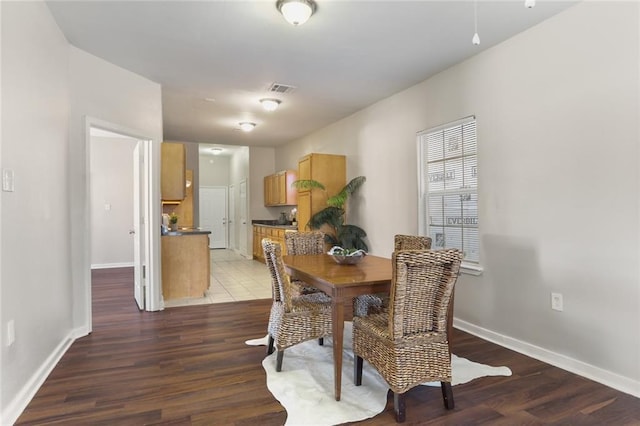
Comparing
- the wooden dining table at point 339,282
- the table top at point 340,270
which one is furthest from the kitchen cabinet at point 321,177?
the wooden dining table at point 339,282

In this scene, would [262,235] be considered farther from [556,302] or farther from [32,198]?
[556,302]

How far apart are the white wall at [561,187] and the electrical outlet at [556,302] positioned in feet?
0.13

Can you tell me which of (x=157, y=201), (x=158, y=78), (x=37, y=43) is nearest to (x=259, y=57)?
(x=158, y=78)

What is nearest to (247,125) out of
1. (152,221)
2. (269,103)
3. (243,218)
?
(269,103)

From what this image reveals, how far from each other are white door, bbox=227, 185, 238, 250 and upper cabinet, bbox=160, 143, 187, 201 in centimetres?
598

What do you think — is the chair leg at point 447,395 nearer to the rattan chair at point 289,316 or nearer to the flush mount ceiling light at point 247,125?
the rattan chair at point 289,316

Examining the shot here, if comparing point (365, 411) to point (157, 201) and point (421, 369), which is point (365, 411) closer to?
point (421, 369)

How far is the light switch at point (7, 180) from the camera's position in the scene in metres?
2.03

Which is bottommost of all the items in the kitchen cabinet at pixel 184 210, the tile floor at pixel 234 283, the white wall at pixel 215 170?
the tile floor at pixel 234 283

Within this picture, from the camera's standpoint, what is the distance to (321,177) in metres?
5.67

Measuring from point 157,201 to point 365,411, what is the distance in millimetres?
3345

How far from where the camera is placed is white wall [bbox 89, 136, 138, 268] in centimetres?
756

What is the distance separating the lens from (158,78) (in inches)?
160

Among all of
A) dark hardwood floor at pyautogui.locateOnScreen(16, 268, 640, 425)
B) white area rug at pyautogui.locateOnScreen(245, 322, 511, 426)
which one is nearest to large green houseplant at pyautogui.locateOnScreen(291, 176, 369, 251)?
dark hardwood floor at pyautogui.locateOnScreen(16, 268, 640, 425)
